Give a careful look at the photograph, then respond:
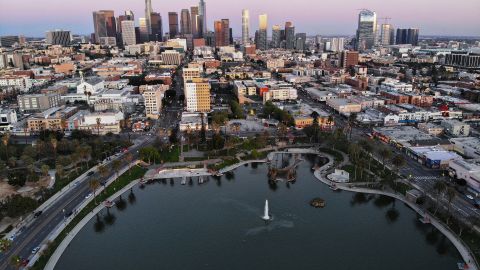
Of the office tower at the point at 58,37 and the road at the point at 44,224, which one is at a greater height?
the office tower at the point at 58,37

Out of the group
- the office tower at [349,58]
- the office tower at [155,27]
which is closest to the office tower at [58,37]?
the office tower at [155,27]

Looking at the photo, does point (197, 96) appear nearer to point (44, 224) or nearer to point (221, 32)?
point (44, 224)

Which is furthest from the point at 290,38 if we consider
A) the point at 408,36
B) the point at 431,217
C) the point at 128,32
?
the point at 431,217

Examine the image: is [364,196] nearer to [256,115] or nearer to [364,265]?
[364,265]

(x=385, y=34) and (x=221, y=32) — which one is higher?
(x=221, y=32)

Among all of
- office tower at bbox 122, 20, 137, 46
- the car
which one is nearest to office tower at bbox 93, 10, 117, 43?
office tower at bbox 122, 20, 137, 46

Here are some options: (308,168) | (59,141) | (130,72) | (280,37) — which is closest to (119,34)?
(280,37)

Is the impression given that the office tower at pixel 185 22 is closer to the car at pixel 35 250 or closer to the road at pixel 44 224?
the road at pixel 44 224
